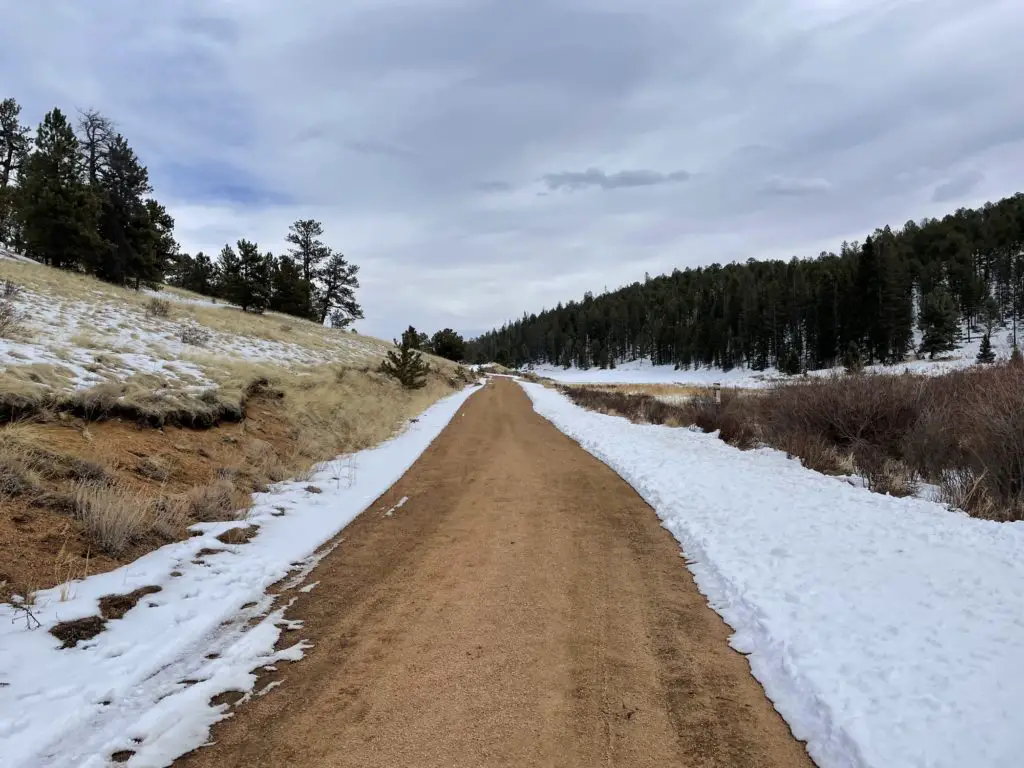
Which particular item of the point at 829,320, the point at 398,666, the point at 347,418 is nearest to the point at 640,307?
the point at 829,320

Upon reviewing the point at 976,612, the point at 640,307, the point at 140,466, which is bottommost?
the point at 976,612

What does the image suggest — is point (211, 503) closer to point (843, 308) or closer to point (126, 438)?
point (126, 438)

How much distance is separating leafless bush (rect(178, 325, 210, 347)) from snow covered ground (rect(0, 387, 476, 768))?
43.2 ft

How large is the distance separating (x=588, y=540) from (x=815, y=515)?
113 inches

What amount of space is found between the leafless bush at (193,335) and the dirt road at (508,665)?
1340cm

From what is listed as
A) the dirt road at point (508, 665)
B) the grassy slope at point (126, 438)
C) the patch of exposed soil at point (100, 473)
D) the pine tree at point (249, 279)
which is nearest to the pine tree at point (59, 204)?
the pine tree at point (249, 279)

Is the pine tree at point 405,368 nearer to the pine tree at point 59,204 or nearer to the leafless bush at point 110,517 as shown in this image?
the pine tree at point 59,204

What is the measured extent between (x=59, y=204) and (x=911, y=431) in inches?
1397

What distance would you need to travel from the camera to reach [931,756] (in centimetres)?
262

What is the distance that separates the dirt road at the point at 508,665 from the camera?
2781 mm

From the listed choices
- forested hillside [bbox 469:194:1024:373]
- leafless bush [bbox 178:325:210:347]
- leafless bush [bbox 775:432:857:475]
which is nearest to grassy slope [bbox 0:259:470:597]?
leafless bush [bbox 178:325:210:347]

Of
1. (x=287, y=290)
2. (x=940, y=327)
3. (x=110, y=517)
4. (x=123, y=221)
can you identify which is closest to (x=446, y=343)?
(x=287, y=290)

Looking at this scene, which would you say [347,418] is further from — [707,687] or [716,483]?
[707,687]

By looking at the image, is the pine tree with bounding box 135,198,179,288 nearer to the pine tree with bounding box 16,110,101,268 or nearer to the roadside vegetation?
the pine tree with bounding box 16,110,101,268
